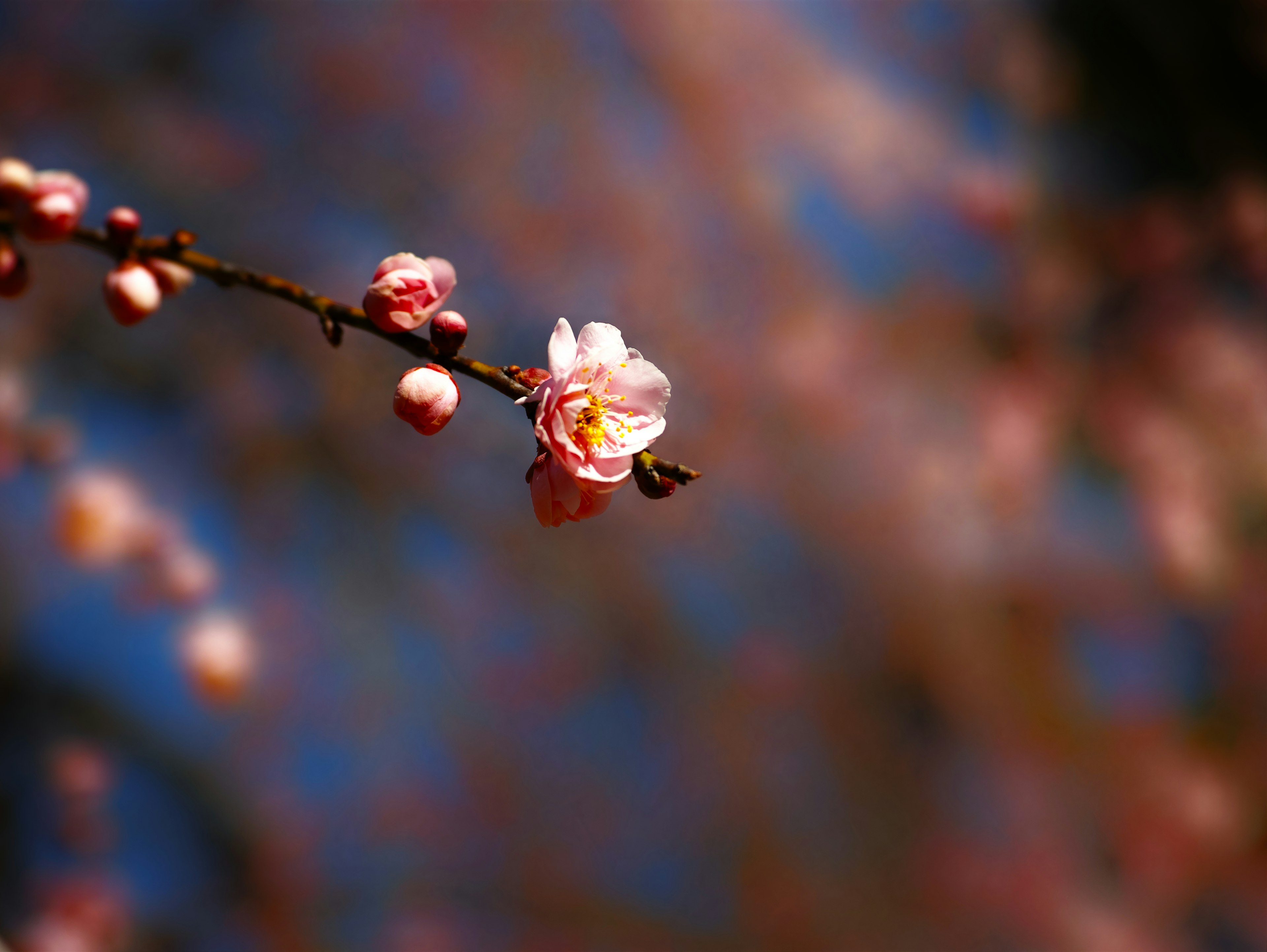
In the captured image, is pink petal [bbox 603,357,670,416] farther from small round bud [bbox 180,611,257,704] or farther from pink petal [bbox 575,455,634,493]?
small round bud [bbox 180,611,257,704]

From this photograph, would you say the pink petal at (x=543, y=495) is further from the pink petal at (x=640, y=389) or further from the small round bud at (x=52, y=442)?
the small round bud at (x=52, y=442)

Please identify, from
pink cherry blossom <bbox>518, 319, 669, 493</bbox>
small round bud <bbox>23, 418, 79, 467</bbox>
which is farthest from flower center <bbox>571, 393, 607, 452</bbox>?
small round bud <bbox>23, 418, 79, 467</bbox>

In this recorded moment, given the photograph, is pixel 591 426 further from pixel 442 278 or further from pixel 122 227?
pixel 122 227

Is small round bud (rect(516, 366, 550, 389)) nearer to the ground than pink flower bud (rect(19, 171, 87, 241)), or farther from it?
nearer to the ground

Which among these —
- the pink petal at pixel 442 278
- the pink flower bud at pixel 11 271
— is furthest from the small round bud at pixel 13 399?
the pink petal at pixel 442 278

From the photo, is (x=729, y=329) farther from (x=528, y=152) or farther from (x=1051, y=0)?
(x=1051, y=0)

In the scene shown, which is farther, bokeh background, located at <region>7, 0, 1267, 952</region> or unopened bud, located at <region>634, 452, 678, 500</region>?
bokeh background, located at <region>7, 0, 1267, 952</region>
